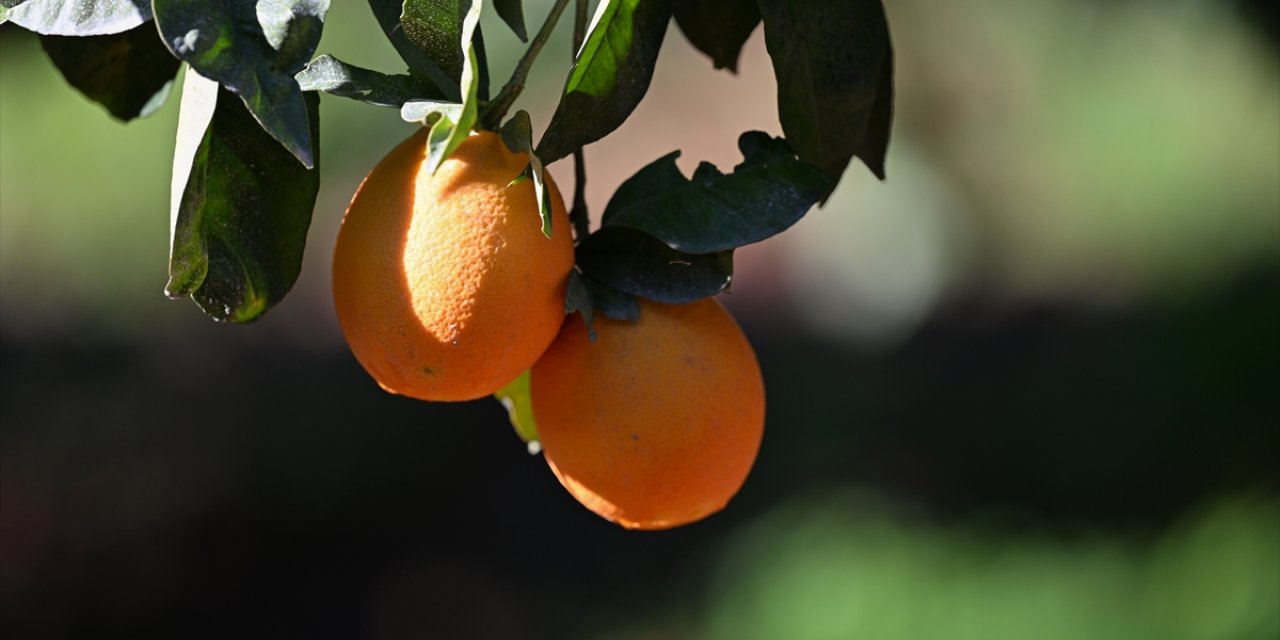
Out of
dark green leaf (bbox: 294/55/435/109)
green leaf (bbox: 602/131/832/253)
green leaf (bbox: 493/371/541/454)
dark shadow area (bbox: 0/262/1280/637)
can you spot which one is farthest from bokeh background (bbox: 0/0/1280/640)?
dark green leaf (bbox: 294/55/435/109)

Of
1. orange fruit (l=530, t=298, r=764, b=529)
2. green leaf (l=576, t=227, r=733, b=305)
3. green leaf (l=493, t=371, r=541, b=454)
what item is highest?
green leaf (l=576, t=227, r=733, b=305)

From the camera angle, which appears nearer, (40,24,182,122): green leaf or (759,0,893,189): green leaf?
(759,0,893,189): green leaf

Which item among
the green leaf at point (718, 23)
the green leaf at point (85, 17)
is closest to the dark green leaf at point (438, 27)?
the green leaf at point (85, 17)

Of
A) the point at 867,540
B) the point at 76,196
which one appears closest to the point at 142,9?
the point at 867,540

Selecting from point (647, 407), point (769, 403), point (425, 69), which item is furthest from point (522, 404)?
point (769, 403)

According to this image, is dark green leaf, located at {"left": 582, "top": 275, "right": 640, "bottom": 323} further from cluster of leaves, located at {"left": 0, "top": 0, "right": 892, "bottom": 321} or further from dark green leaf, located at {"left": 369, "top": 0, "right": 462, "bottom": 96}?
dark green leaf, located at {"left": 369, "top": 0, "right": 462, "bottom": 96}

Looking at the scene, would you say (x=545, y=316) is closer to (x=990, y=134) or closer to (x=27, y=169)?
(x=27, y=169)
